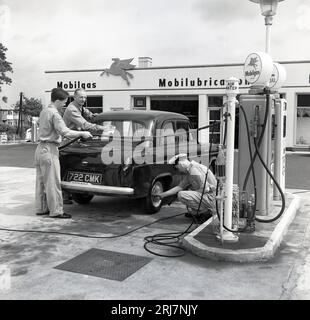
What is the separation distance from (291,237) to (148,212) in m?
2.33

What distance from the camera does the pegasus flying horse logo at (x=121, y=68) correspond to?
2603cm

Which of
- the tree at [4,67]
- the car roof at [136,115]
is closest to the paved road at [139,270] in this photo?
the car roof at [136,115]

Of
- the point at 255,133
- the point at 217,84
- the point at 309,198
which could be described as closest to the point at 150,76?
the point at 217,84

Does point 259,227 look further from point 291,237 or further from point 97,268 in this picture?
point 97,268

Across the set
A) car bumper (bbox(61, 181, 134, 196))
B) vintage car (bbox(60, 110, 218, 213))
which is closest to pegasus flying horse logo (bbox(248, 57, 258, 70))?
vintage car (bbox(60, 110, 218, 213))

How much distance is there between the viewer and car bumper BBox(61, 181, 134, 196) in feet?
21.5

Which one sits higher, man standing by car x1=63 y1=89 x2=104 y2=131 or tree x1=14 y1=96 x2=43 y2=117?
tree x1=14 y1=96 x2=43 y2=117

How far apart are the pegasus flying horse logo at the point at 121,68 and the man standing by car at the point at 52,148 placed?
64.4ft

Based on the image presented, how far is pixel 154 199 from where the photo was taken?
728 centimetres

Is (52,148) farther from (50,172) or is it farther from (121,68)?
(121,68)

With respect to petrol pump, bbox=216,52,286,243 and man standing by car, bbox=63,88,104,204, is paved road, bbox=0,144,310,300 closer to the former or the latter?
petrol pump, bbox=216,52,286,243

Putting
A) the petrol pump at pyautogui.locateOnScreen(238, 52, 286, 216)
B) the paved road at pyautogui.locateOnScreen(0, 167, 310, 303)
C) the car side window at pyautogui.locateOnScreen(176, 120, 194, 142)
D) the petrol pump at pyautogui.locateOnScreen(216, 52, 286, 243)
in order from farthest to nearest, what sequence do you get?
1. the car side window at pyautogui.locateOnScreen(176, 120, 194, 142)
2. the petrol pump at pyautogui.locateOnScreen(238, 52, 286, 216)
3. the petrol pump at pyautogui.locateOnScreen(216, 52, 286, 243)
4. the paved road at pyautogui.locateOnScreen(0, 167, 310, 303)

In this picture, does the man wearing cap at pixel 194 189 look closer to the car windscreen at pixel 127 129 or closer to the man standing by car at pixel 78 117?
the car windscreen at pixel 127 129

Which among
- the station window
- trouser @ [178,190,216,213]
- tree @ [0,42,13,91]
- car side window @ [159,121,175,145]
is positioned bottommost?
trouser @ [178,190,216,213]
